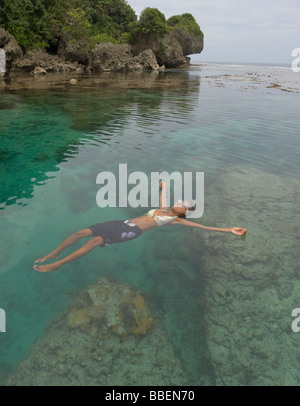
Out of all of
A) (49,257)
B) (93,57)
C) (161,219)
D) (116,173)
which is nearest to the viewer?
(49,257)

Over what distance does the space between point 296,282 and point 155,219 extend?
11.1 feet

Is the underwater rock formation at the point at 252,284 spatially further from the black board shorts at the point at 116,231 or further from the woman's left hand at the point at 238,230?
the black board shorts at the point at 116,231

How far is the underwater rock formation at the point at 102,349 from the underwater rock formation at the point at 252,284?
2.85 ft

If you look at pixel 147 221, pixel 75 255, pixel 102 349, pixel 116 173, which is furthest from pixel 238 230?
pixel 116 173

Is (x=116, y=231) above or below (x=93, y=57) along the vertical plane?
below

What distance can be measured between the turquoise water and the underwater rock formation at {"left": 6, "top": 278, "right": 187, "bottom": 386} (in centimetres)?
20

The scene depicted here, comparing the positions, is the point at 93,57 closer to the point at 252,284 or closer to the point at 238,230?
the point at 238,230

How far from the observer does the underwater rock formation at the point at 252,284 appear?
411 cm

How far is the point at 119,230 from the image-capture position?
6.18m

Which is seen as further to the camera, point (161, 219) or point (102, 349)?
point (161, 219)

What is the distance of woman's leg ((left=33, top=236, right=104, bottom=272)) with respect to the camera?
5453 millimetres

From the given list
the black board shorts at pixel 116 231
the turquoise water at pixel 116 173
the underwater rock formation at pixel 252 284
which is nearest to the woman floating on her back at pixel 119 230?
the black board shorts at pixel 116 231

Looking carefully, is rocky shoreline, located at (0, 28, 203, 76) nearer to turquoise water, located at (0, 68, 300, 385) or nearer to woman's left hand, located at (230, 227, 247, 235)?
turquoise water, located at (0, 68, 300, 385)

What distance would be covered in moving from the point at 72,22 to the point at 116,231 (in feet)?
179
